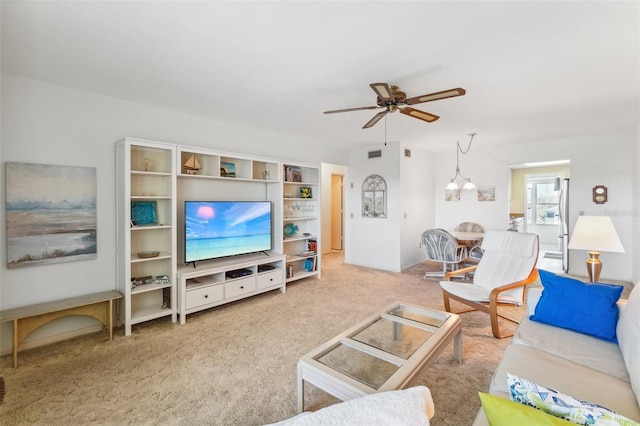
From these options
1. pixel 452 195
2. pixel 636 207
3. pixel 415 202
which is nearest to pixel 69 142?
pixel 415 202

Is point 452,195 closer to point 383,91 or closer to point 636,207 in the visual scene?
point 636,207

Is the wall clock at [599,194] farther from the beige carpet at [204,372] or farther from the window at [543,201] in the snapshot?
the window at [543,201]

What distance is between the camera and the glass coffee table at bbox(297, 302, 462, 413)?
156 centimetres

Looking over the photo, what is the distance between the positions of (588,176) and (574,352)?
456 centimetres

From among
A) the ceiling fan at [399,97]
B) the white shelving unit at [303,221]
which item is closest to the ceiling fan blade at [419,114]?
the ceiling fan at [399,97]

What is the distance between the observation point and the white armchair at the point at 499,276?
2914 mm

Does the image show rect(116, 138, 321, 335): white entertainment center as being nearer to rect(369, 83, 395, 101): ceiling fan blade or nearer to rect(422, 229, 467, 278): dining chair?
rect(369, 83, 395, 101): ceiling fan blade

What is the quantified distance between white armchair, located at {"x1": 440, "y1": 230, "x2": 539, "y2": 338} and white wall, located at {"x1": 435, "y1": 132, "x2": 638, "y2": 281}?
2.25 metres

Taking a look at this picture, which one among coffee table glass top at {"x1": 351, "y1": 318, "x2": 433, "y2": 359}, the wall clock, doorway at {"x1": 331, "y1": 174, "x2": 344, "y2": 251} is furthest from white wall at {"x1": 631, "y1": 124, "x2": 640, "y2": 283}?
doorway at {"x1": 331, "y1": 174, "x2": 344, "y2": 251}

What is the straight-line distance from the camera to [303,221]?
Answer: 16.7 ft

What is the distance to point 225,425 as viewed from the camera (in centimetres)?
176

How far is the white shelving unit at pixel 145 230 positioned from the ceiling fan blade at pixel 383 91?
2252 mm

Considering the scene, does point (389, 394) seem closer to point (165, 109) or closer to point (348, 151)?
point (165, 109)

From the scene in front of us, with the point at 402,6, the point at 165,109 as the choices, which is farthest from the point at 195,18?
the point at 165,109
